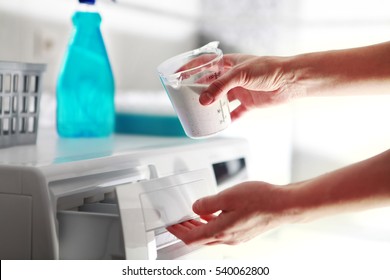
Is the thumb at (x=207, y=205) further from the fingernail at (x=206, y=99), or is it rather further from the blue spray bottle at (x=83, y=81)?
the blue spray bottle at (x=83, y=81)

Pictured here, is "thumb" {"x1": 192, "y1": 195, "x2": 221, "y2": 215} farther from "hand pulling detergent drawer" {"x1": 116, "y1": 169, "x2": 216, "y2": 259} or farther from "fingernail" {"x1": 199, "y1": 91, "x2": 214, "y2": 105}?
"fingernail" {"x1": 199, "y1": 91, "x2": 214, "y2": 105}

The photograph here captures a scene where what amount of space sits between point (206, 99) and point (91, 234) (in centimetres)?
28

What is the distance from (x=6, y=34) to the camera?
1.59 m

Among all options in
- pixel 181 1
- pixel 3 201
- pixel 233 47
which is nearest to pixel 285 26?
pixel 233 47

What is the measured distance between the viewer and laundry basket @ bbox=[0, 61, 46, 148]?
1.21 metres

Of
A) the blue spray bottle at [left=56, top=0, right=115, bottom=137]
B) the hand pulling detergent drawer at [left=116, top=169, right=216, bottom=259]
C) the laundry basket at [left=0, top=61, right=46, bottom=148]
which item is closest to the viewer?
the hand pulling detergent drawer at [left=116, top=169, right=216, bottom=259]

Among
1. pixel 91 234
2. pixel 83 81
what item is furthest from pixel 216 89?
pixel 83 81

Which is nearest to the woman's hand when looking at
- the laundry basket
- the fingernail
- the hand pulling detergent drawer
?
the fingernail

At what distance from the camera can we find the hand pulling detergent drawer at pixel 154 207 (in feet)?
2.97

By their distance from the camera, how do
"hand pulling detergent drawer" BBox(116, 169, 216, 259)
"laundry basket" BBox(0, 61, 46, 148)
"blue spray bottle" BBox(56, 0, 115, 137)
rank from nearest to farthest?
"hand pulling detergent drawer" BBox(116, 169, 216, 259) < "laundry basket" BBox(0, 61, 46, 148) < "blue spray bottle" BBox(56, 0, 115, 137)

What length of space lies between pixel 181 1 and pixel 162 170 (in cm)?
73

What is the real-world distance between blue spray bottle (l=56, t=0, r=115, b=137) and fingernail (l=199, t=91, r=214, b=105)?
602 mm

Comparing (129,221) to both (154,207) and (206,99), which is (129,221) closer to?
(154,207)

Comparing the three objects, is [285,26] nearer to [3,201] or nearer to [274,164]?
[274,164]
